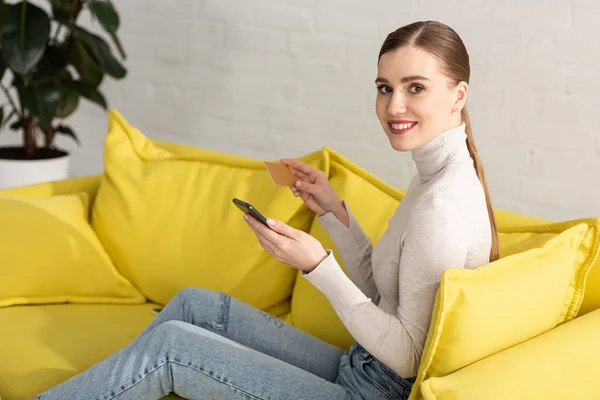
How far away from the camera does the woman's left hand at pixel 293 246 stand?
1524 mm

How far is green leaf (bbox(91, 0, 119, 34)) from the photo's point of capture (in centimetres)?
290

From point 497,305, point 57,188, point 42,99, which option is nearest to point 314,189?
point 497,305

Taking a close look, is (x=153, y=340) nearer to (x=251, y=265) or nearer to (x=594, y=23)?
(x=251, y=265)

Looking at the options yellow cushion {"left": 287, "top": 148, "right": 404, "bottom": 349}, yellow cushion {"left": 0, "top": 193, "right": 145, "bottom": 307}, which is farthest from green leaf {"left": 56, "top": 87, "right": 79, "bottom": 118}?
yellow cushion {"left": 287, "top": 148, "right": 404, "bottom": 349}

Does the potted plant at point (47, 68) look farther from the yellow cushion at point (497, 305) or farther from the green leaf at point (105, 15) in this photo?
the yellow cushion at point (497, 305)

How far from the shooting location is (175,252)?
2.25m

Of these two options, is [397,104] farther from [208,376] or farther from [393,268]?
[208,376]

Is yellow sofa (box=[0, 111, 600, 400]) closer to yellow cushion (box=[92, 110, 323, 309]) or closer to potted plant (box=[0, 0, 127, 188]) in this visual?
yellow cushion (box=[92, 110, 323, 309])

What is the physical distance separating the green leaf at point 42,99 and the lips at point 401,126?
5.23 ft

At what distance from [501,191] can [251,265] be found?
88cm

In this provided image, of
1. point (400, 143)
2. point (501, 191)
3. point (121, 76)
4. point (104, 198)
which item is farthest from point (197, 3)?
point (400, 143)

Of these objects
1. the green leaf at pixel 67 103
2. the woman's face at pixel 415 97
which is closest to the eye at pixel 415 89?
the woman's face at pixel 415 97

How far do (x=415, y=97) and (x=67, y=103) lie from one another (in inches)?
69.9

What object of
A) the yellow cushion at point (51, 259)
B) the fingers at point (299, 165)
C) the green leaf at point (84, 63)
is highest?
the green leaf at point (84, 63)
